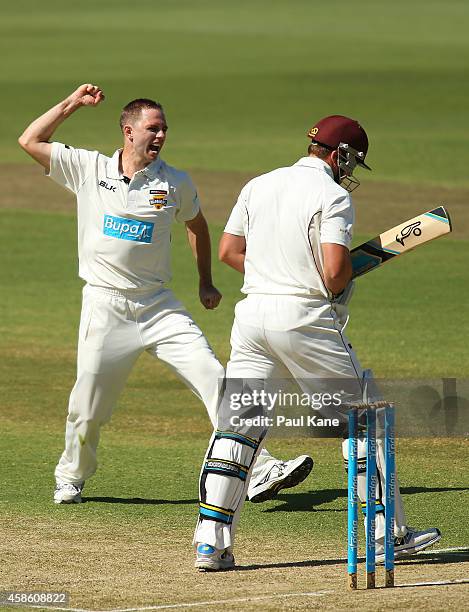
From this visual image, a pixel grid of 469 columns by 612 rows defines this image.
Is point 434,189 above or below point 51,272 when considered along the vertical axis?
above

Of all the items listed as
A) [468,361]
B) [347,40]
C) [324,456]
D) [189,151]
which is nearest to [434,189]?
[189,151]

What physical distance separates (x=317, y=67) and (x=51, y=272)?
90.5 feet

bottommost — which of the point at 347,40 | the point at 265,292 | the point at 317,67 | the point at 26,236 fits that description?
the point at 265,292

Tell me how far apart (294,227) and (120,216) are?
1660 mm

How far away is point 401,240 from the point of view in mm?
7203

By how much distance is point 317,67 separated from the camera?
146ft

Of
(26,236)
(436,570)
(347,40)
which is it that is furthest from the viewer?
(347,40)

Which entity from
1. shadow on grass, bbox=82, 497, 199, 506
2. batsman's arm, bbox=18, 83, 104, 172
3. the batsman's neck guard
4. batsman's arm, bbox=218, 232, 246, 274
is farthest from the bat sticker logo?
shadow on grass, bbox=82, 497, 199, 506

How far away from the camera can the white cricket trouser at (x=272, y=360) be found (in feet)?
22.4

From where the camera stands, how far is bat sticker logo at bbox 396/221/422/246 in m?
7.17

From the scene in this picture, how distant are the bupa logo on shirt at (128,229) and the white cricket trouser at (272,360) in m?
1.41

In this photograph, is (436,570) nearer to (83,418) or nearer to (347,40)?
(83,418)

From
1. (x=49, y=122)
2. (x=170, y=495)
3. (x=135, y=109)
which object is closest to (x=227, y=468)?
(x=170, y=495)

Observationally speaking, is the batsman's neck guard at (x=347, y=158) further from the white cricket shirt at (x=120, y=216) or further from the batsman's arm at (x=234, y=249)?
the white cricket shirt at (x=120, y=216)
